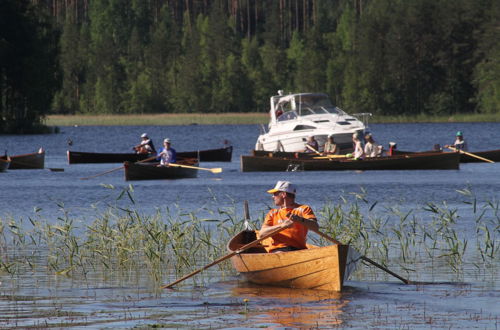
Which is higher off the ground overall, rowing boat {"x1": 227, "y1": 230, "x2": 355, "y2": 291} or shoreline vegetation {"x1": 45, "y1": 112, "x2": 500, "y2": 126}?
rowing boat {"x1": 227, "y1": 230, "x2": 355, "y2": 291}

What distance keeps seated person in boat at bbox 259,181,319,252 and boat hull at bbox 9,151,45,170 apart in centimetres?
3037

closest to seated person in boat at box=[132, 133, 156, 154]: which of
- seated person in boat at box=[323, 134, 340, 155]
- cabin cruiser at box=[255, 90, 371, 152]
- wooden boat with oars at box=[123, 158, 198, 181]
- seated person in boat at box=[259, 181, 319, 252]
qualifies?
wooden boat with oars at box=[123, 158, 198, 181]

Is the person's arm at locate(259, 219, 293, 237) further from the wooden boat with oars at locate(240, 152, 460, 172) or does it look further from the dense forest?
the dense forest

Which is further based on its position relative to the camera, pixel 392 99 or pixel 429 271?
pixel 392 99

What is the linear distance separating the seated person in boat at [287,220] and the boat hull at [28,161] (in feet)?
99.6

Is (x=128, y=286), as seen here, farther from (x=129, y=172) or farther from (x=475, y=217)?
(x=129, y=172)

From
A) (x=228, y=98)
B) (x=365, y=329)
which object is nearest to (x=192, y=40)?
(x=228, y=98)

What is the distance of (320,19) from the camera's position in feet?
457

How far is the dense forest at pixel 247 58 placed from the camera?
75.8 metres

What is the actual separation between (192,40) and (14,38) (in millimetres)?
66462

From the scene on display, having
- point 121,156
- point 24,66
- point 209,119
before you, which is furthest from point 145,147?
point 209,119

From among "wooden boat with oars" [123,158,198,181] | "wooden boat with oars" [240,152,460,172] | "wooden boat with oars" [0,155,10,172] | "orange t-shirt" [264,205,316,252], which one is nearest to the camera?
"orange t-shirt" [264,205,316,252]

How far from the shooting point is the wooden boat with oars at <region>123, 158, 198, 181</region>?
118 feet

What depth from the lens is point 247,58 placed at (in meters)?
135
